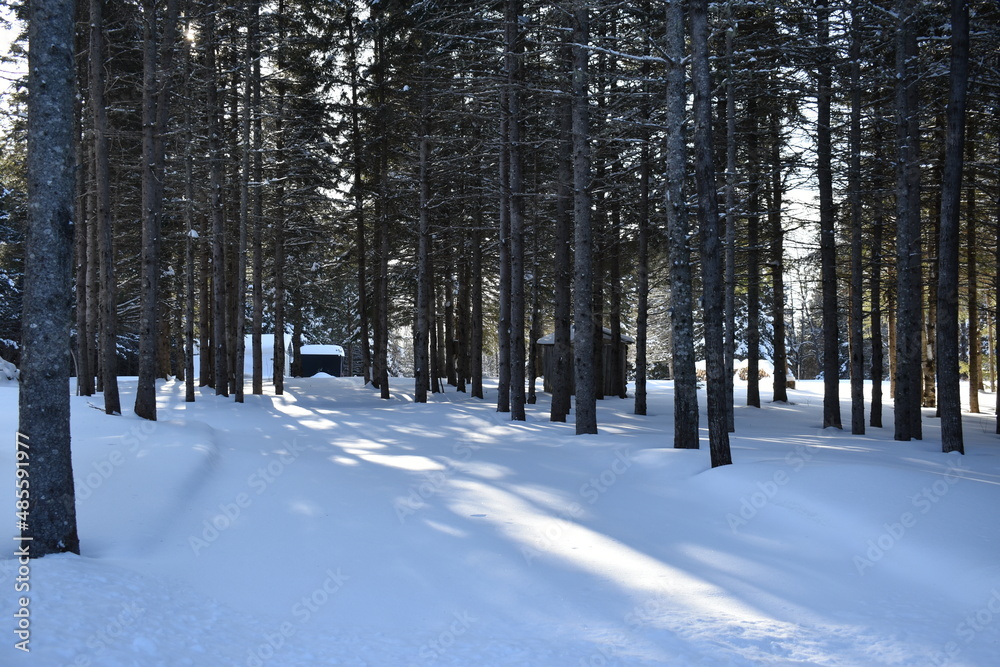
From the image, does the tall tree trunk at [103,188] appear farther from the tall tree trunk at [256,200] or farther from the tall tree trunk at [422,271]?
the tall tree trunk at [422,271]

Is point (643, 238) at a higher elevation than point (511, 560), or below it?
higher

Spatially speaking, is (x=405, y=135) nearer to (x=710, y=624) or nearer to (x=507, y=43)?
(x=507, y=43)

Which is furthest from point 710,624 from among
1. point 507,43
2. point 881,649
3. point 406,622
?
point 507,43

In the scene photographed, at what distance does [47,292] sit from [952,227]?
38.5ft

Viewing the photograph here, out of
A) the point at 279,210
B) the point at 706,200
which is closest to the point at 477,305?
the point at 279,210

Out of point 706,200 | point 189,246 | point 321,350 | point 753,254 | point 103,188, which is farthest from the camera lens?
point 321,350

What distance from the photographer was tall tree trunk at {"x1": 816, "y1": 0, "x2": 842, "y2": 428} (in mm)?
15008

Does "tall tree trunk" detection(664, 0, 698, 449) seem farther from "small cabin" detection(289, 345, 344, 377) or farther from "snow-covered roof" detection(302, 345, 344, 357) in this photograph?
"snow-covered roof" detection(302, 345, 344, 357)

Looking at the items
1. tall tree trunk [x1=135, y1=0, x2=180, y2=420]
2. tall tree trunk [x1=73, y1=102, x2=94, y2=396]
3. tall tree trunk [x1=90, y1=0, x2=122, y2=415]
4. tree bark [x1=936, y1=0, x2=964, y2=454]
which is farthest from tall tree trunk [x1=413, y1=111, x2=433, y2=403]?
tree bark [x1=936, y1=0, x2=964, y2=454]

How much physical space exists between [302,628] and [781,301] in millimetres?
19647

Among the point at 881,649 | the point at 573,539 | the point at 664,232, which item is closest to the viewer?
the point at 881,649

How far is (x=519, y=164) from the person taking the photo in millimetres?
16234

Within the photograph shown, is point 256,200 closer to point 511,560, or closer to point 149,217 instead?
point 149,217

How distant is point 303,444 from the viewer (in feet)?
41.0
